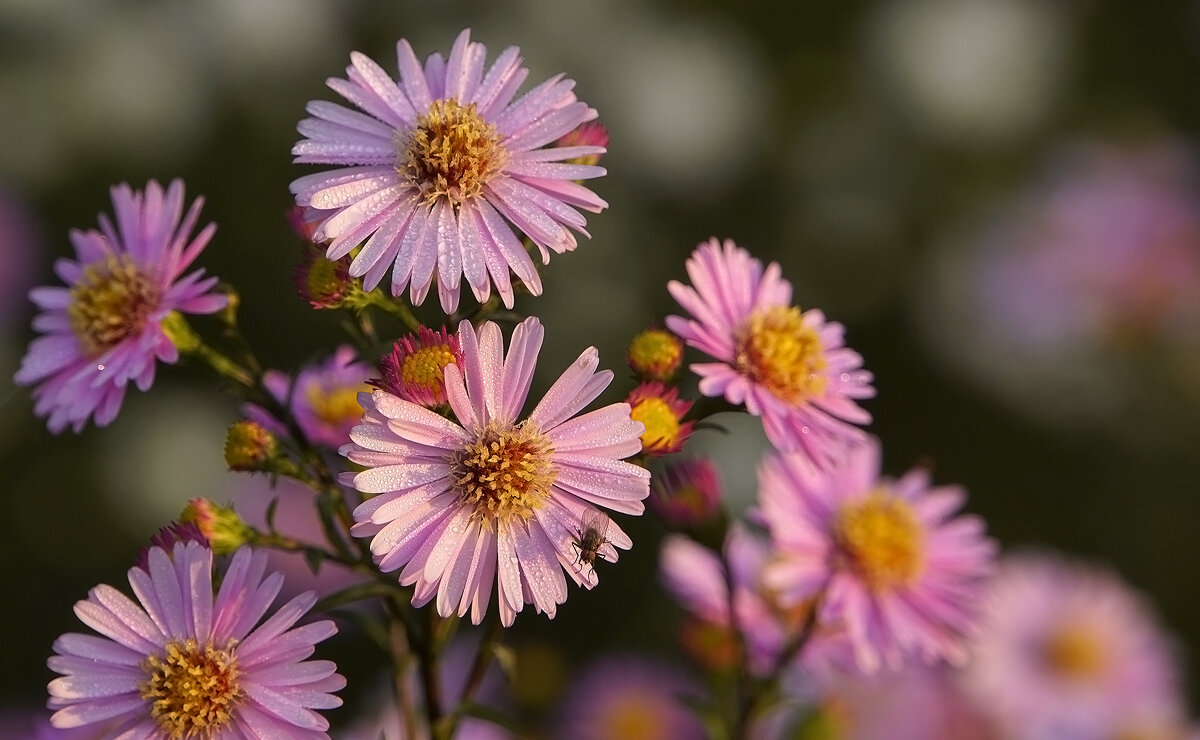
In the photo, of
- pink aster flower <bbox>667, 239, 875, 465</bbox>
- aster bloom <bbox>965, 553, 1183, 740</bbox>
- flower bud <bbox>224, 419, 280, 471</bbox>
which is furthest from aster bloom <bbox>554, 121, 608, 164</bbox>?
aster bloom <bbox>965, 553, 1183, 740</bbox>

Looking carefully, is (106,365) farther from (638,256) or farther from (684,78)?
(684,78)

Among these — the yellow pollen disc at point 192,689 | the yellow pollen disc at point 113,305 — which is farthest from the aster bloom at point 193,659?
the yellow pollen disc at point 113,305

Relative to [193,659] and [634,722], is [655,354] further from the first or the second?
[634,722]

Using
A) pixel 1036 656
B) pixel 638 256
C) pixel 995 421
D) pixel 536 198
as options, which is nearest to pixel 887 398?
pixel 995 421

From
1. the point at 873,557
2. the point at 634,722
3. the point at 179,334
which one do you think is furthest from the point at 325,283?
the point at 634,722

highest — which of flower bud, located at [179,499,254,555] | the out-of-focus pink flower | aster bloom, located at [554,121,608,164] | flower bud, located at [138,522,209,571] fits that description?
the out-of-focus pink flower

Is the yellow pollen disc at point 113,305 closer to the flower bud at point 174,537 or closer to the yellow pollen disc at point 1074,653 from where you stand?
the flower bud at point 174,537

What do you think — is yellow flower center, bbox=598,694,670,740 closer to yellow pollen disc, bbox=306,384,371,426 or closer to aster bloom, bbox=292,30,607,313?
yellow pollen disc, bbox=306,384,371,426
